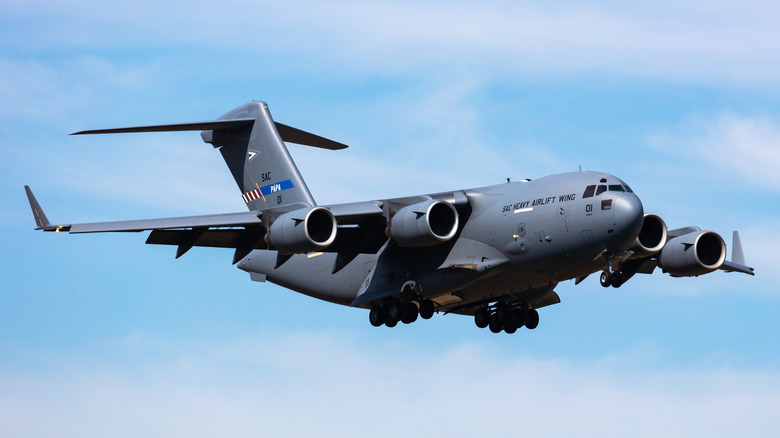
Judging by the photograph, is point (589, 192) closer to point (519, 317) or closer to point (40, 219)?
point (519, 317)

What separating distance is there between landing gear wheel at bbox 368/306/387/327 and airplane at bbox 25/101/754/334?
0.02 meters

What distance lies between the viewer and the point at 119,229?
20250 millimetres

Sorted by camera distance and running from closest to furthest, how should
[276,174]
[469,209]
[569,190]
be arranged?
[569,190], [469,209], [276,174]

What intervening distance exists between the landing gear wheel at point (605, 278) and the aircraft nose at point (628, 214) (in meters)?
0.77

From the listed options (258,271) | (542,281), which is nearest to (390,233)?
(542,281)

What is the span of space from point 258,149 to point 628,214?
27.2 feet

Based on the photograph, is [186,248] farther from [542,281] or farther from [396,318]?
[542,281]

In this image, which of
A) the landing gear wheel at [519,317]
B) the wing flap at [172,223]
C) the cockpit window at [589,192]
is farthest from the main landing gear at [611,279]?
the wing flap at [172,223]

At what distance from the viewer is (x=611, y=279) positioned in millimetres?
19703

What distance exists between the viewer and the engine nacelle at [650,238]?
21.2 metres

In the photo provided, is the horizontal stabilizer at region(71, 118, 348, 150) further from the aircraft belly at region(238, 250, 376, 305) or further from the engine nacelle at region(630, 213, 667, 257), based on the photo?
the engine nacelle at region(630, 213, 667, 257)

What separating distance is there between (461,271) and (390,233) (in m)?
1.41

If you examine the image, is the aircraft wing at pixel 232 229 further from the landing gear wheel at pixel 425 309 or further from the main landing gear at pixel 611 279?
the main landing gear at pixel 611 279

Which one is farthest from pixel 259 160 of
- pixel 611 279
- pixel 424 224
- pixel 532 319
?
pixel 611 279
